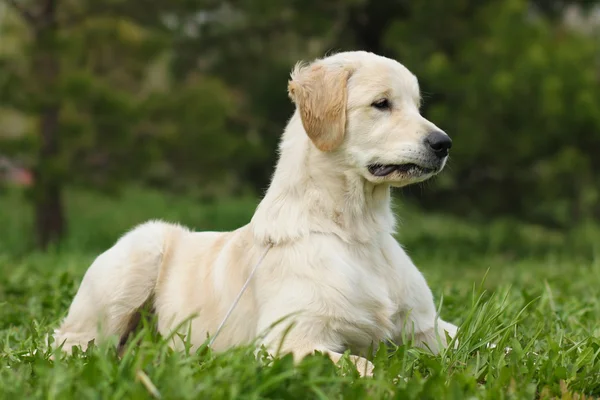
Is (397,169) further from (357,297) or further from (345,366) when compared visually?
(345,366)

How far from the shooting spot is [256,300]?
3.51 m

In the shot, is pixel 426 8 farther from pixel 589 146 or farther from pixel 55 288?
pixel 55 288

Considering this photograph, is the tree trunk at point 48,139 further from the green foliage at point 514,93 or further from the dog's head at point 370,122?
the dog's head at point 370,122

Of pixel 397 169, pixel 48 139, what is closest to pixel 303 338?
pixel 397 169

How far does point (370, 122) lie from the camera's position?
11.8 feet

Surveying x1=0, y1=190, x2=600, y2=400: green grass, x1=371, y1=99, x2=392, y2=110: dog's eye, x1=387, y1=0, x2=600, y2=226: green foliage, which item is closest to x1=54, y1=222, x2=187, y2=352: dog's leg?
x1=0, y1=190, x2=600, y2=400: green grass

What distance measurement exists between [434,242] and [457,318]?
20.9ft

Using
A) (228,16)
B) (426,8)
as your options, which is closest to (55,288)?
(426,8)

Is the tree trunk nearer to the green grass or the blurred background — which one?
the blurred background

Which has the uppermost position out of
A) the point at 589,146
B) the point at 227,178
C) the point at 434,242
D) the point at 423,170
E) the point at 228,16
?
the point at 228,16

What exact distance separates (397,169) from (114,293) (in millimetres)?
1499

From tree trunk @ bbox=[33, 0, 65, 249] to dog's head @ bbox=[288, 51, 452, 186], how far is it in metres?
6.49

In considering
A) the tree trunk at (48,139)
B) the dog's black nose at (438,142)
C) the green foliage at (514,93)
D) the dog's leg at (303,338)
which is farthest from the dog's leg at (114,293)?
the tree trunk at (48,139)

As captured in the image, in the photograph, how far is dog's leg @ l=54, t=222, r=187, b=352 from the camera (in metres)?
3.97
